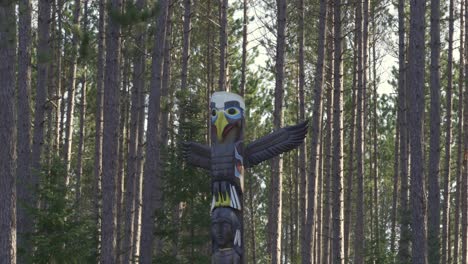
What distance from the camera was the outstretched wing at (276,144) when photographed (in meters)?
13.4

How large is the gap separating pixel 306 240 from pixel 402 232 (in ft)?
10.7

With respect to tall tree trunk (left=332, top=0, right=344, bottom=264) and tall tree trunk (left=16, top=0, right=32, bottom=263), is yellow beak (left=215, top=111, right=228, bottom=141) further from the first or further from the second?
tall tree trunk (left=332, top=0, right=344, bottom=264)

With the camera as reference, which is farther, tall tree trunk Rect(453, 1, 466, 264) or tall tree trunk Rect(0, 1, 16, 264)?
tall tree trunk Rect(453, 1, 466, 264)

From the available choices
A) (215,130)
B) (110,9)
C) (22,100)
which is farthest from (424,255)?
(22,100)

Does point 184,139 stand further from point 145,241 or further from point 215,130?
point 215,130

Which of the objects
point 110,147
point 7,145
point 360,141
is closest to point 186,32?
point 360,141

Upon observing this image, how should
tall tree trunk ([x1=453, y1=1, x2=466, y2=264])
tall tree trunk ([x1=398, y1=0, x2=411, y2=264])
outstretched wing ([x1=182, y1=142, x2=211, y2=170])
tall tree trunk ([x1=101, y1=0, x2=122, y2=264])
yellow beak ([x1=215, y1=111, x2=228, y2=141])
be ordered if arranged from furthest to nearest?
tall tree trunk ([x1=453, y1=1, x2=466, y2=264]) → tall tree trunk ([x1=398, y1=0, x2=411, y2=264]) → tall tree trunk ([x1=101, y1=0, x2=122, y2=264]) → outstretched wing ([x1=182, y1=142, x2=211, y2=170]) → yellow beak ([x1=215, y1=111, x2=228, y2=141])

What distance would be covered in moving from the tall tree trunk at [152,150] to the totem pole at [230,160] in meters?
3.94

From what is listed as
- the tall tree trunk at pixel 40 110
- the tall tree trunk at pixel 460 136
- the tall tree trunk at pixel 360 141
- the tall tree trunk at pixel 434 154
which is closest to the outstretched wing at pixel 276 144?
the tall tree trunk at pixel 40 110

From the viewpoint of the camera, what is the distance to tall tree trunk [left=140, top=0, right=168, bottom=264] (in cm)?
1744

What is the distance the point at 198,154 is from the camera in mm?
14398

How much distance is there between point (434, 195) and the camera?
19344 mm

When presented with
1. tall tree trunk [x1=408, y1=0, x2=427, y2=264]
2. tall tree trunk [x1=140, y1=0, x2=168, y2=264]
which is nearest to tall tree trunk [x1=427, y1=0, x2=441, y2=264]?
tall tree trunk [x1=408, y1=0, x2=427, y2=264]

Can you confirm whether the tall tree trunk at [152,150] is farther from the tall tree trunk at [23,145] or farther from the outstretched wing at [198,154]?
the outstretched wing at [198,154]
